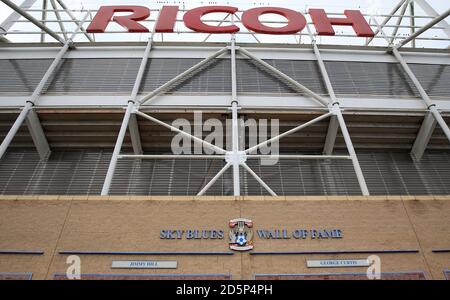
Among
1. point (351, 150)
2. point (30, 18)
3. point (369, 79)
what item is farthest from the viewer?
point (30, 18)

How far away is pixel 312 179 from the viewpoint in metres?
14.7

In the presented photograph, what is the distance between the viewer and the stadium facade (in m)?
9.33

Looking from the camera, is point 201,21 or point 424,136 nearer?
point 424,136

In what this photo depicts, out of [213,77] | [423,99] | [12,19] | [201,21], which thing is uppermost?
[12,19]

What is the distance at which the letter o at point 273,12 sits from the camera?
59.7 ft

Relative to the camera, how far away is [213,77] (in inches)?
640

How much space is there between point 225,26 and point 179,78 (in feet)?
15.6

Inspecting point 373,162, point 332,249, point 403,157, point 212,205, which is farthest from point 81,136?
point 403,157

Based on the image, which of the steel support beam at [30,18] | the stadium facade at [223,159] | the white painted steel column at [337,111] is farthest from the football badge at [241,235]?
the steel support beam at [30,18]

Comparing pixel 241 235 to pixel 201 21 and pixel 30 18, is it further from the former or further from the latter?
pixel 30 18

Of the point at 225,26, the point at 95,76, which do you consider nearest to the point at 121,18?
the point at 95,76

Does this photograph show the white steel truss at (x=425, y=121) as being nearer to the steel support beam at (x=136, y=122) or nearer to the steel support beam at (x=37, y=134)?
the steel support beam at (x=136, y=122)

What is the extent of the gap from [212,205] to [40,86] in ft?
34.0

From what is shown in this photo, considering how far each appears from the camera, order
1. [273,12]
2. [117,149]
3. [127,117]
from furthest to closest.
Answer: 1. [273,12]
2. [127,117]
3. [117,149]
